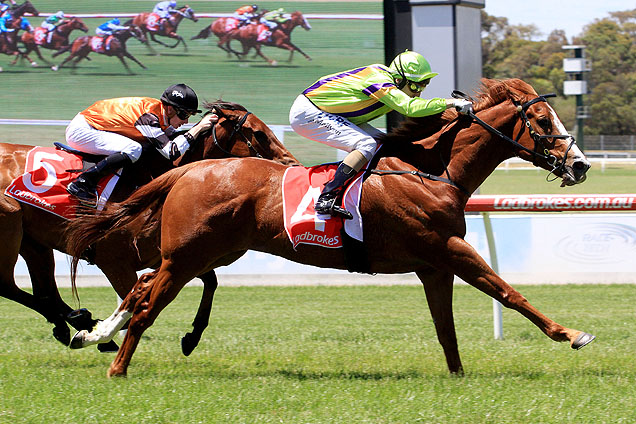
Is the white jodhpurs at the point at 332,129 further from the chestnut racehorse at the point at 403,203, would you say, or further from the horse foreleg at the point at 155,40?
the horse foreleg at the point at 155,40

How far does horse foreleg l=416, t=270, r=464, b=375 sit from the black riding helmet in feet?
7.00

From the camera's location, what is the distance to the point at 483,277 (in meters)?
5.38

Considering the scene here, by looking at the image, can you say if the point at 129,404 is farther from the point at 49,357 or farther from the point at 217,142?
the point at 217,142

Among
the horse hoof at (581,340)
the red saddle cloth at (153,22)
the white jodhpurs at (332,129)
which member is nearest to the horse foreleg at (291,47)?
the red saddle cloth at (153,22)

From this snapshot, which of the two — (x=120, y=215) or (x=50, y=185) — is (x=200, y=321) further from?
(x=50, y=185)

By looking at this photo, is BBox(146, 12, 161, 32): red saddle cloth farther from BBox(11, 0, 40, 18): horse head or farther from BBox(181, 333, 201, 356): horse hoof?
BBox(181, 333, 201, 356): horse hoof

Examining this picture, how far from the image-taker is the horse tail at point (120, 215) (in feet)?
19.6

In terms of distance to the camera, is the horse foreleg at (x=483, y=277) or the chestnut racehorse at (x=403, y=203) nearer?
the horse foreleg at (x=483, y=277)

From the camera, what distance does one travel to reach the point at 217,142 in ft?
22.4

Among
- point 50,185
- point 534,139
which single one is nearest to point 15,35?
point 50,185

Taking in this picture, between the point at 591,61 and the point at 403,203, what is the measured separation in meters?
68.1

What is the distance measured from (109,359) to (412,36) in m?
8.09

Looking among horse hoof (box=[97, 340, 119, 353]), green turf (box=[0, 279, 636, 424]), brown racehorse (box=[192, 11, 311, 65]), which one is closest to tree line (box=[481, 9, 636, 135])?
brown racehorse (box=[192, 11, 311, 65])

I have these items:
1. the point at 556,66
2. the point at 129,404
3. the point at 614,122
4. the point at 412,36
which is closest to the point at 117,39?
the point at 412,36
